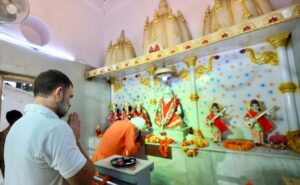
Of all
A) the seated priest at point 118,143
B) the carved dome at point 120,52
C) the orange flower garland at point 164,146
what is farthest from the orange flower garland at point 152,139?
the carved dome at point 120,52

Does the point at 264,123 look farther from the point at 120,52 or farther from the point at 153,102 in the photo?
the point at 120,52

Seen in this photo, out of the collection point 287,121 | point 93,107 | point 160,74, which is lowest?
point 287,121

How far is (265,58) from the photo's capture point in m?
2.38

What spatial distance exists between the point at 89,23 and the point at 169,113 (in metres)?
3.32

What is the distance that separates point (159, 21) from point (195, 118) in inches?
82.5

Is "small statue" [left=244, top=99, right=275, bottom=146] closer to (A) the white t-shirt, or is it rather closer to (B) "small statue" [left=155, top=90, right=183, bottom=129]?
(B) "small statue" [left=155, top=90, right=183, bottom=129]

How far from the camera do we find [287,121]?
2184 mm

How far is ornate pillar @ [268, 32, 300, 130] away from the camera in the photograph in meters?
2.12

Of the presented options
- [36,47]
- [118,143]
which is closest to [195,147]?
[118,143]

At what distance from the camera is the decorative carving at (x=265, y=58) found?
233cm

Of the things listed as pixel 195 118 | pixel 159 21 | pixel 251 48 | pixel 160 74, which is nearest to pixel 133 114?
pixel 160 74

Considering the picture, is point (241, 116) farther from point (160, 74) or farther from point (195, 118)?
point (160, 74)

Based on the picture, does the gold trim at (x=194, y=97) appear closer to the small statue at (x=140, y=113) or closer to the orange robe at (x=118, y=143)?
the small statue at (x=140, y=113)

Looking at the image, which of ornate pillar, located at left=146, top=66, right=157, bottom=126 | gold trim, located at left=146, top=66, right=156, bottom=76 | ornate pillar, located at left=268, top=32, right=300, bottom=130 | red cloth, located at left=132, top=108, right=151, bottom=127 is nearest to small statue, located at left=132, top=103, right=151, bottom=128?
red cloth, located at left=132, top=108, right=151, bottom=127
